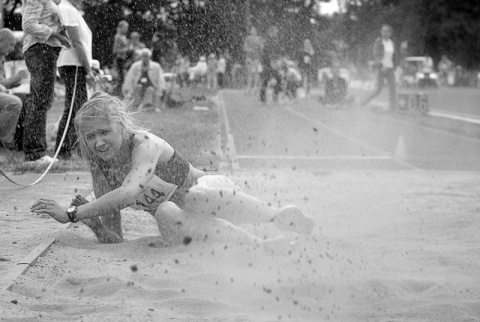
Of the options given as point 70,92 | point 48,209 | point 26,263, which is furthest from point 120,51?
point 26,263

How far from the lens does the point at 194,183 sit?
5.48 m

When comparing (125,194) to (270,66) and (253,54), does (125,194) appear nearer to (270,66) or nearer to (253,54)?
(270,66)

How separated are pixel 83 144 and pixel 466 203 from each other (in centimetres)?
360

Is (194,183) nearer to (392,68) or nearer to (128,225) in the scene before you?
(128,225)

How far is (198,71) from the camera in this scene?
38188mm

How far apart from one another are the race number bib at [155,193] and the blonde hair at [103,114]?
36cm

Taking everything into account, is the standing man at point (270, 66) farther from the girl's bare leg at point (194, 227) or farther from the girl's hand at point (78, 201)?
the girl's hand at point (78, 201)

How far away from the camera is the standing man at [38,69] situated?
950cm

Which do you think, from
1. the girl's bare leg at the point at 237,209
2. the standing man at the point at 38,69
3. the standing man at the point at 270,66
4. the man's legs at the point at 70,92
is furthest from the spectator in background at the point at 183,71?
the girl's bare leg at the point at 237,209

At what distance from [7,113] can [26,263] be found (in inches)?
173

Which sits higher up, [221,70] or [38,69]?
[38,69]

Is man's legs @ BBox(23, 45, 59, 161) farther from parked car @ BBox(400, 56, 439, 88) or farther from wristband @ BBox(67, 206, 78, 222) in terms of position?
parked car @ BBox(400, 56, 439, 88)

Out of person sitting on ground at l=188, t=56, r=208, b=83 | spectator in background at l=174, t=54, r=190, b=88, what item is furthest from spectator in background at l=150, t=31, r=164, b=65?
person sitting on ground at l=188, t=56, r=208, b=83

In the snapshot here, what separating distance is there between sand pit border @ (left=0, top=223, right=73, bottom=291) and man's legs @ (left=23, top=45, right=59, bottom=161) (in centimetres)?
448
